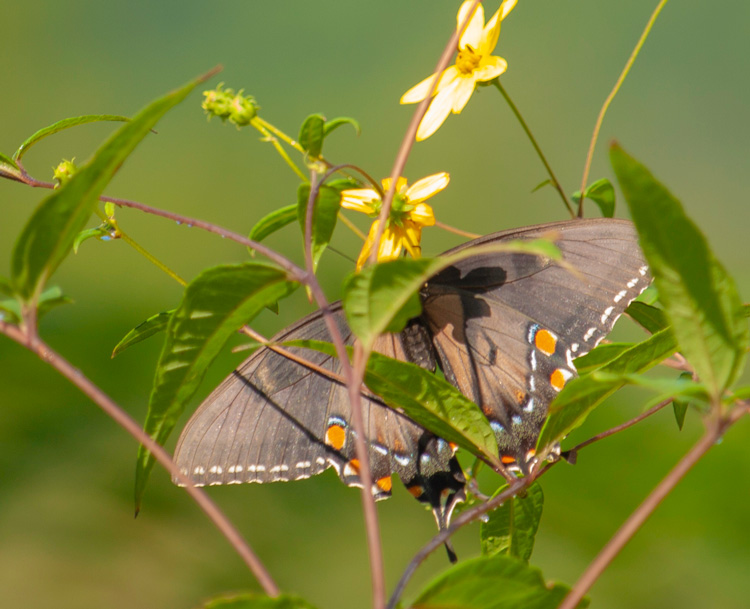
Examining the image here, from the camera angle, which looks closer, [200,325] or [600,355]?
[200,325]

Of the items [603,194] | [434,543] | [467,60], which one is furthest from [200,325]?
[603,194]

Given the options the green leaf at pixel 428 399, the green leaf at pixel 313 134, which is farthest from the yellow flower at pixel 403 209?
the green leaf at pixel 428 399

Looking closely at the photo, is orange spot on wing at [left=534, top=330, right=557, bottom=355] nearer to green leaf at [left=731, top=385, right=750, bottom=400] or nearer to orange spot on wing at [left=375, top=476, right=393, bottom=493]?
orange spot on wing at [left=375, top=476, right=393, bottom=493]

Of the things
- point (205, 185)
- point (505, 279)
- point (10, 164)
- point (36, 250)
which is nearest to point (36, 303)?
point (36, 250)

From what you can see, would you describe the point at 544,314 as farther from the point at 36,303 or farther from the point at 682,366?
the point at 36,303

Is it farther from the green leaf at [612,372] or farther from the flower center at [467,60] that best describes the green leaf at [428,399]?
the flower center at [467,60]

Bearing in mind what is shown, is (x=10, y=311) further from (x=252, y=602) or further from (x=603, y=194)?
(x=603, y=194)

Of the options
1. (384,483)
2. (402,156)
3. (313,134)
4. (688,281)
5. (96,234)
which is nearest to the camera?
(688,281)
